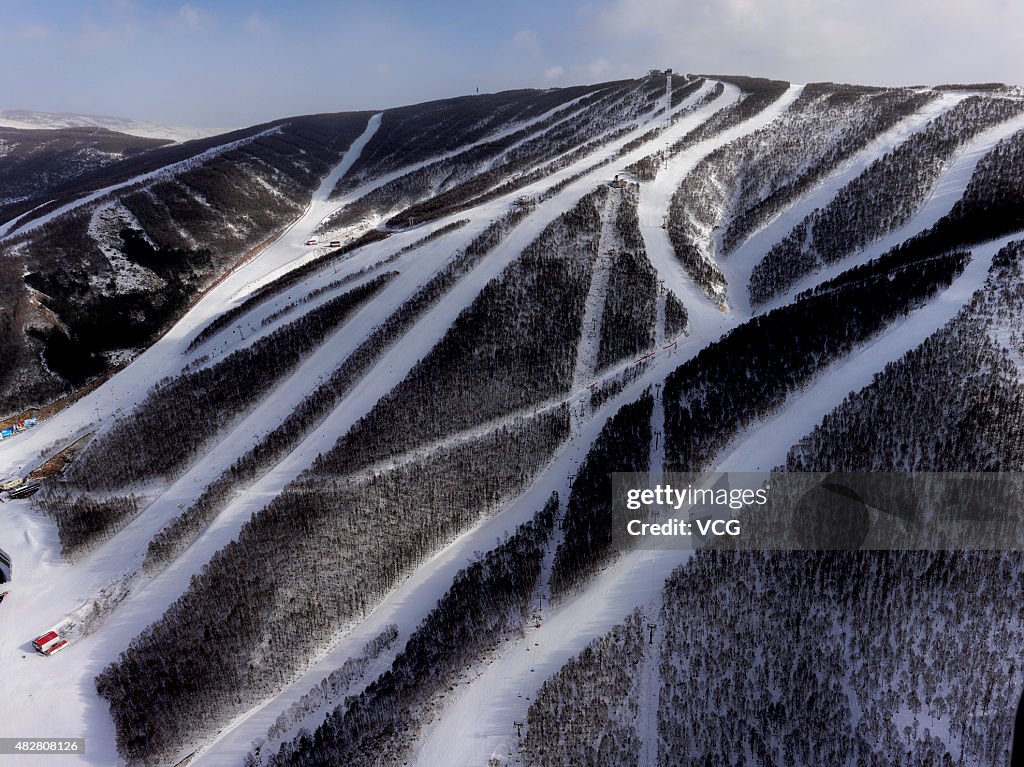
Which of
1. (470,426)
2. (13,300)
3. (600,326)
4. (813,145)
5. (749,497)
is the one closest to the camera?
(749,497)

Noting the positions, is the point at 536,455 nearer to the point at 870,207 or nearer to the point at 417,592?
the point at 417,592

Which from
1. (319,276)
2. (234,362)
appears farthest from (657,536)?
(319,276)

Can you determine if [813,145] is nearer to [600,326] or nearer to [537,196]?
[537,196]

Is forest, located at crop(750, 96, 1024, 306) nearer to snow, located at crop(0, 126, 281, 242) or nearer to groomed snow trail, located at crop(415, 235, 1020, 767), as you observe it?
groomed snow trail, located at crop(415, 235, 1020, 767)

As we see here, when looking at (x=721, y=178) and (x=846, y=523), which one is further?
(x=721, y=178)

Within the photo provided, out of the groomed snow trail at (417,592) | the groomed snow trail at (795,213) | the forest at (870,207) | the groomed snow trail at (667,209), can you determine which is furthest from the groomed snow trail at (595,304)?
the forest at (870,207)

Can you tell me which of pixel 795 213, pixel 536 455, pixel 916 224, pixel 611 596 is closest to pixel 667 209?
pixel 795 213

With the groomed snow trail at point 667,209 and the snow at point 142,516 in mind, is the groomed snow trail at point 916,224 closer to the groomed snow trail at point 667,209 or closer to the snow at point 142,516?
the groomed snow trail at point 667,209

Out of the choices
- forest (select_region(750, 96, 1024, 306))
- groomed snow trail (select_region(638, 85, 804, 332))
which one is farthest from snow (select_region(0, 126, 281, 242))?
forest (select_region(750, 96, 1024, 306))
